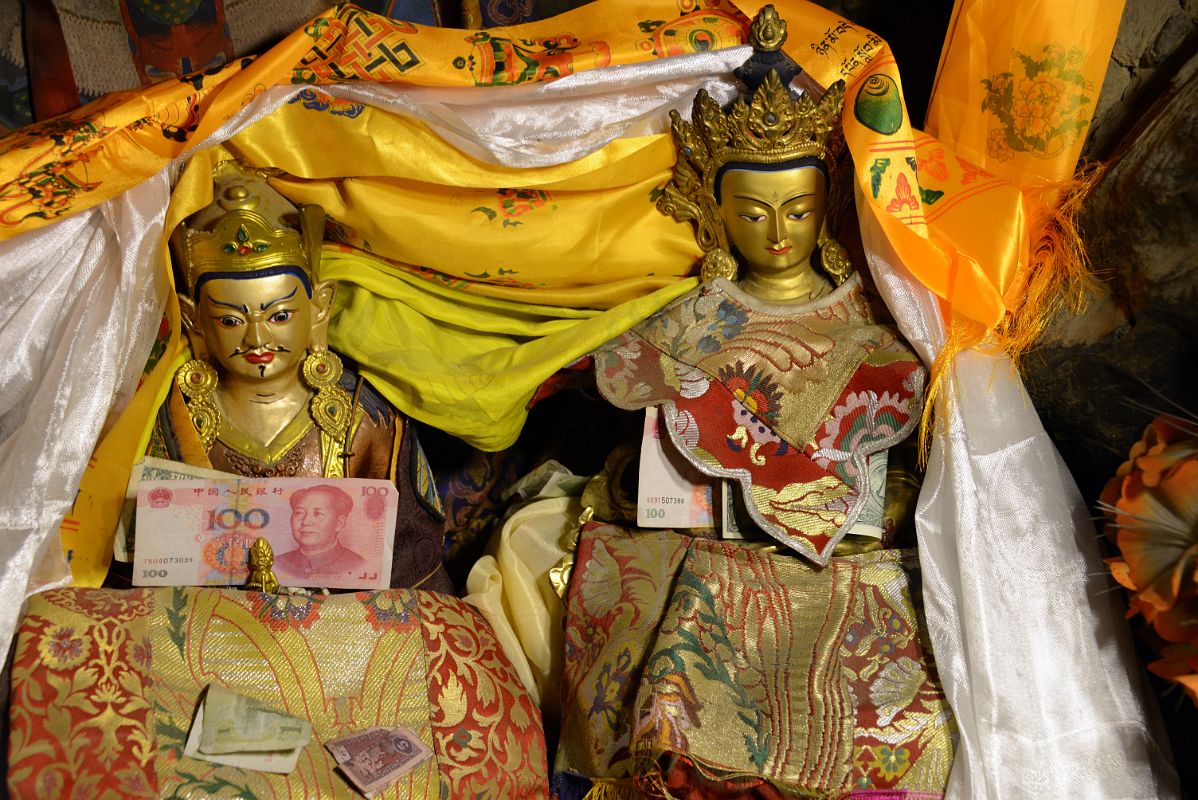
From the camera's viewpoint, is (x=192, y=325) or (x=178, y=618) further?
(x=192, y=325)

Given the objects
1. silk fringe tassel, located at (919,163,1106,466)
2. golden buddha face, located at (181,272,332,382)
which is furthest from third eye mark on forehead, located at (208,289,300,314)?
silk fringe tassel, located at (919,163,1106,466)

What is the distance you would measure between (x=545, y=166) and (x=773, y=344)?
0.46 metres

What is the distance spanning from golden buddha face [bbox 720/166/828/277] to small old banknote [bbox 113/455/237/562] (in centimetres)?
91

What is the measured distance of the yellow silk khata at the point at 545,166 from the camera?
6.33 ft

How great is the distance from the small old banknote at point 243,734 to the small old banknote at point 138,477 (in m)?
0.33

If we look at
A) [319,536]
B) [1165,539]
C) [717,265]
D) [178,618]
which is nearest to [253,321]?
[319,536]

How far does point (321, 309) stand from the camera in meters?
2.11

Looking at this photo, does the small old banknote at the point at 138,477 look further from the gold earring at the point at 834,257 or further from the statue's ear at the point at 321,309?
the gold earring at the point at 834,257

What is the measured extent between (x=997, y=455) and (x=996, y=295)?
0.77 feet

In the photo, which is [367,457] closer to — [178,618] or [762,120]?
[178,618]

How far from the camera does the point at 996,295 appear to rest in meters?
1.90

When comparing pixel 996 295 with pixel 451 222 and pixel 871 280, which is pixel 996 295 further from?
pixel 451 222

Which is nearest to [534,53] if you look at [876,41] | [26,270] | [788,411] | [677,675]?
[876,41]

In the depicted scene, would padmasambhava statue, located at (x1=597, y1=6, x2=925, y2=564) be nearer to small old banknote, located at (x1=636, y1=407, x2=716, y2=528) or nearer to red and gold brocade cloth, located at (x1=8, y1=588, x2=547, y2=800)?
small old banknote, located at (x1=636, y1=407, x2=716, y2=528)
